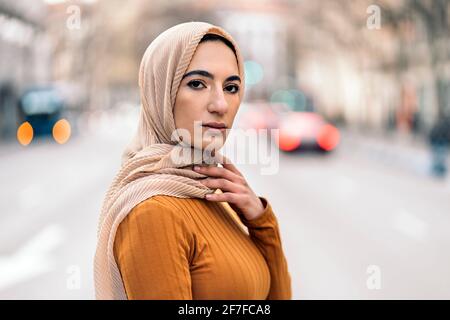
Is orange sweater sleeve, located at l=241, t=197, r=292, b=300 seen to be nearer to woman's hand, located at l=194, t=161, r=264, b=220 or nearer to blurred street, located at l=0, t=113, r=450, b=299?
woman's hand, located at l=194, t=161, r=264, b=220

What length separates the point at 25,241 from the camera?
30.3 feet

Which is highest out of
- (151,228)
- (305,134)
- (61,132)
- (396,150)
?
(151,228)

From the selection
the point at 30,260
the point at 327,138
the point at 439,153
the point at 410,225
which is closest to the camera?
the point at 30,260

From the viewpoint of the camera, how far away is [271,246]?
7.05 feet

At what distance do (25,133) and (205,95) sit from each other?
33218 millimetres

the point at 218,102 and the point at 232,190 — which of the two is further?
the point at 232,190

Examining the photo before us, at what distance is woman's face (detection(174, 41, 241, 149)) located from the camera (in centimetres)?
187

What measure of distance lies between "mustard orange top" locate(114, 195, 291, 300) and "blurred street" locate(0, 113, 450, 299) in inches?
178

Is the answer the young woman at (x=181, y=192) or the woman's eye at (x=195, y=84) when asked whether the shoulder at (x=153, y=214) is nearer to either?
the young woman at (x=181, y=192)

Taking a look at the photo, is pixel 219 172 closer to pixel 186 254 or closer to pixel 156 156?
pixel 156 156

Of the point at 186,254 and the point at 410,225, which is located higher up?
the point at 186,254

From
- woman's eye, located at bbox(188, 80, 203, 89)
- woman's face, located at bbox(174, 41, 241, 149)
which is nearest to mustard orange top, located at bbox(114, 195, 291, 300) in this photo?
woman's face, located at bbox(174, 41, 241, 149)

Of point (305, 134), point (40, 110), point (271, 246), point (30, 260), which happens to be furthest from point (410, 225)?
point (40, 110)

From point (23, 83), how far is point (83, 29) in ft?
17.8
